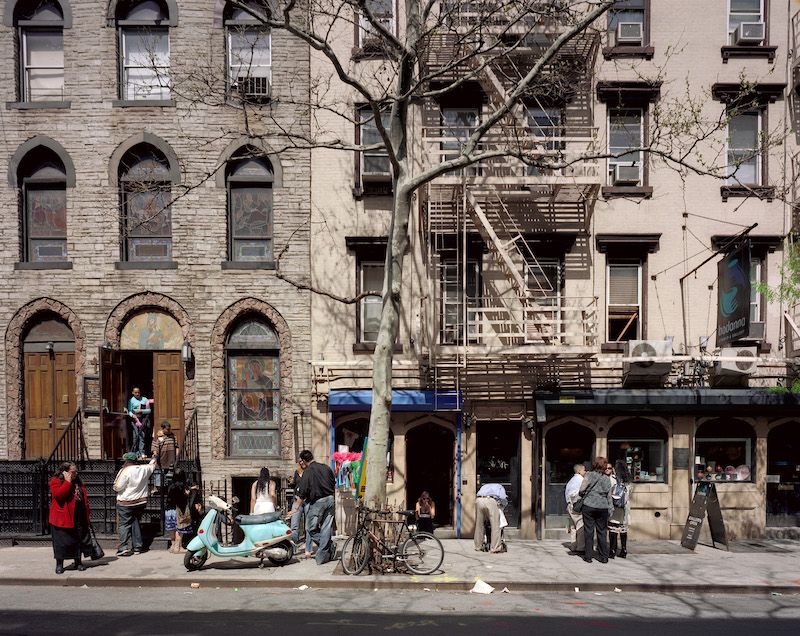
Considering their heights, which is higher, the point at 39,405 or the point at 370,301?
the point at 370,301

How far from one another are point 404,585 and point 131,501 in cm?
529

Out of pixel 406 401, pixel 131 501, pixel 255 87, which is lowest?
pixel 131 501

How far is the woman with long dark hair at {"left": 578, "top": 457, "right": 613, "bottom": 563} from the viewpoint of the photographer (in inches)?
404

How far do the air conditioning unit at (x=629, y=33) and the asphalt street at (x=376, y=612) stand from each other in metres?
11.2

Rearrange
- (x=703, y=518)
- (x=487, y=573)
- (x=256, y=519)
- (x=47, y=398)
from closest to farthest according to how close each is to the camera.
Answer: (x=487, y=573), (x=256, y=519), (x=703, y=518), (x=47, y=398)

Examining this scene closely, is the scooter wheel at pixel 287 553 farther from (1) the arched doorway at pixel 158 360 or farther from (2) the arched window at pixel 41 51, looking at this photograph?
(2) the arched window at pixel 41 51

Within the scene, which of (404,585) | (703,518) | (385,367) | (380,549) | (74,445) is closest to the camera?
(404,585)

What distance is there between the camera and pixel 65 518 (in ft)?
30.6

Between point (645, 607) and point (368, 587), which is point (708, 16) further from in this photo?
point (368, 587)

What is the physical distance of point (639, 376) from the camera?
1241cm

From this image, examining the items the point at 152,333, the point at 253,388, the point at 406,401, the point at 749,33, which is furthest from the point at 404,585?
the point at 749,33

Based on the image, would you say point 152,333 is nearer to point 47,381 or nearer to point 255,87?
point 47,381

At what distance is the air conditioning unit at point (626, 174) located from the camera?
12898 millimetres

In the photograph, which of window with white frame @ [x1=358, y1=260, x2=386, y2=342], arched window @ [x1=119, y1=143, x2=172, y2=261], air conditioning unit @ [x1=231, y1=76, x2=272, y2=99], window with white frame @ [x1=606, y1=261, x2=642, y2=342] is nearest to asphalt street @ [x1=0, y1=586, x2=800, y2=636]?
window with white frame @ [x1=606, y1=261, x2=642, y2=342]
